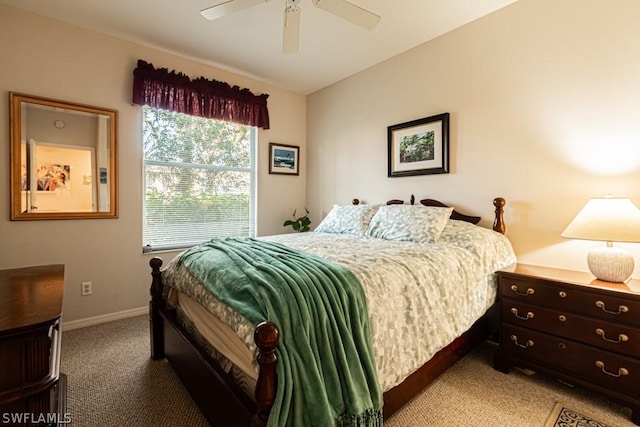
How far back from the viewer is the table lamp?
164cm

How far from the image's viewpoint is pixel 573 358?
176cm

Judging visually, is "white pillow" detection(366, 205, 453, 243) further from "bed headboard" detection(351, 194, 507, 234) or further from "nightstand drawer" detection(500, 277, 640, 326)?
"nightstand drawer" detection(500, 277, 640, 326)

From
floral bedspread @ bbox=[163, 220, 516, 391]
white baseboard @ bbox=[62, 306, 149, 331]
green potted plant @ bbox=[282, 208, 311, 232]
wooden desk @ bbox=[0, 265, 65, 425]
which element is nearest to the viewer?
wooden desk @ bbox=[0, 265, 65, 425]

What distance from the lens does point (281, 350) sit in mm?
1066

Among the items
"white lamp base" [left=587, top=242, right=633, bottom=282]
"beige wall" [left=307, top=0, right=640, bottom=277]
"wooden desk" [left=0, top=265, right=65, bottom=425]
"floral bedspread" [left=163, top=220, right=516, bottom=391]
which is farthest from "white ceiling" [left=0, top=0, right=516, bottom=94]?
"wooden desk" [left=0, top=265, right=65, bottom=425]

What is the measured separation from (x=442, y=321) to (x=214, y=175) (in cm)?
293

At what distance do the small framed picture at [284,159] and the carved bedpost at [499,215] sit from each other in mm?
2628

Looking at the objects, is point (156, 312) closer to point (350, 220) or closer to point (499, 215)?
point (350, 220)

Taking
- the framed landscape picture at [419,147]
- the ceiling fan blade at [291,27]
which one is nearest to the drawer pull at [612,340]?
the framed landscape picture at [419,147]

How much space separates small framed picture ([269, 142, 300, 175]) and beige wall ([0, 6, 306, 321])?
1249mm

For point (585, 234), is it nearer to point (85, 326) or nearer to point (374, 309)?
point (374, 309)

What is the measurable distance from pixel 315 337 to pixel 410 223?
1643 millimetres

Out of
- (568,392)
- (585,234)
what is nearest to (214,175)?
(585,234)

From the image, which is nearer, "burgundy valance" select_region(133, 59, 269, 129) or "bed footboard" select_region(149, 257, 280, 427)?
"bed footboard" select_region(149, 257, 280, 427)
